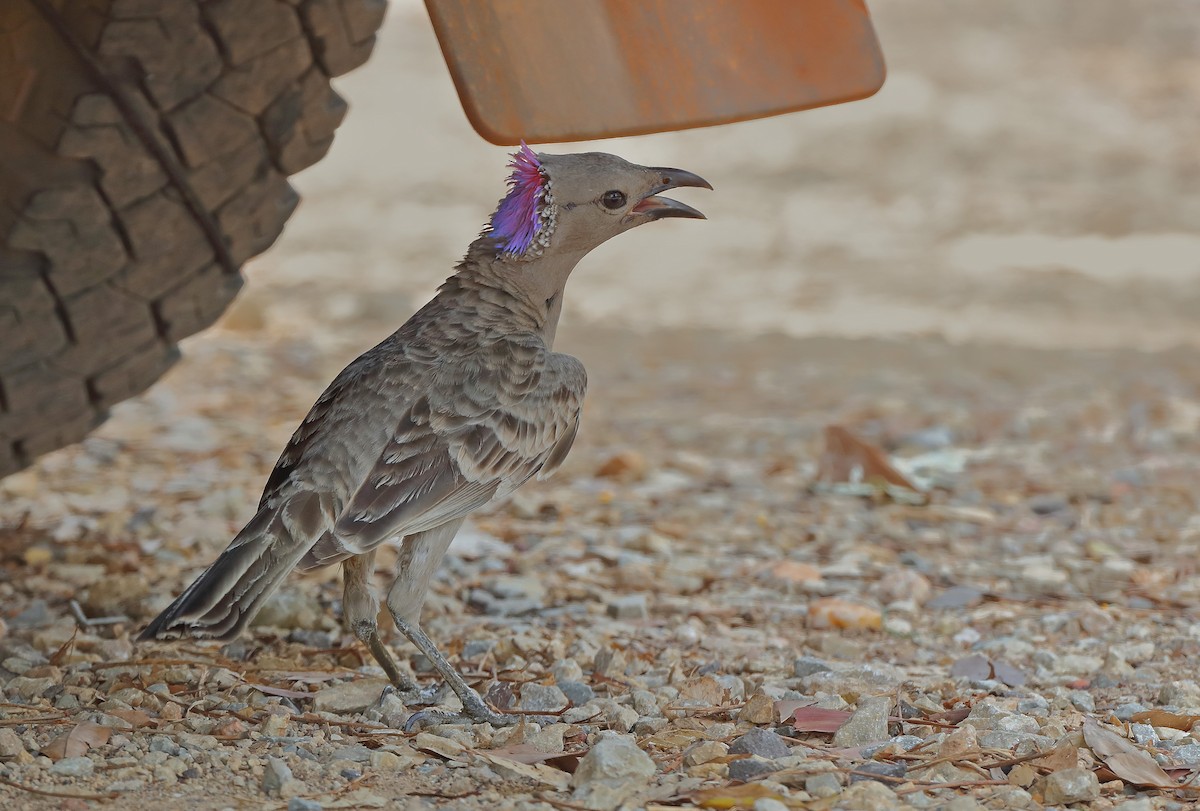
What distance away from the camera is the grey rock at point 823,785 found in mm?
2852

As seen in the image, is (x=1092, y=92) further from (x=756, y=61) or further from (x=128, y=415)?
(x=756, y=61)

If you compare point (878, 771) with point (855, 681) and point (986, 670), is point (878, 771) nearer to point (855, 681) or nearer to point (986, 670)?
point (855, 681)

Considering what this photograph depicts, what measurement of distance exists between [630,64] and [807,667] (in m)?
1.51

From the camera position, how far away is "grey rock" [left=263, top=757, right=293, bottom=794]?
2902 mm

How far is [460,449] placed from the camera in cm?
363

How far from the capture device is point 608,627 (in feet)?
14.0

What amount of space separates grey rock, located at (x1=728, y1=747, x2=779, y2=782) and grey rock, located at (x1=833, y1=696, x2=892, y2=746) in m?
0.25

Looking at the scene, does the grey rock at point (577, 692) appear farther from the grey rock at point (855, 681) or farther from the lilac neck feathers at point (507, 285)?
the lilac neck feathers at point (507, 285)

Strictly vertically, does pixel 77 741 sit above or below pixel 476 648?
above

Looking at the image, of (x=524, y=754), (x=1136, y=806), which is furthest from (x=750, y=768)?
(x=1136, y=806)

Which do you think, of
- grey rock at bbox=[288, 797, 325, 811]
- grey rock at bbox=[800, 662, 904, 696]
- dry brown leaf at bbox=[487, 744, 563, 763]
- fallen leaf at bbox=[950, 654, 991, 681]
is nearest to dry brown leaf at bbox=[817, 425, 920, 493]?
fallen leaf at bbox=[950, 654, 991, 681]

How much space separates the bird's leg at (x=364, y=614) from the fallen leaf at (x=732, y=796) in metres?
1.05

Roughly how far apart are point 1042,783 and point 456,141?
393 inches

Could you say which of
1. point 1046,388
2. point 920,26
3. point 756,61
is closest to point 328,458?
point 756,61
